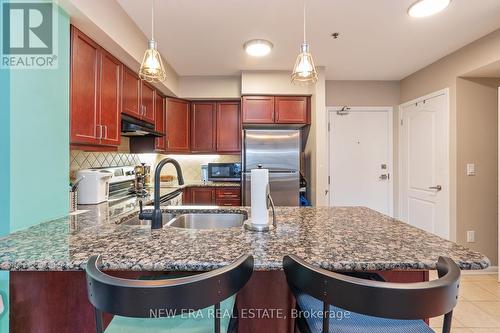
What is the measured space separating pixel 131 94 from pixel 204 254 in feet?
7.26

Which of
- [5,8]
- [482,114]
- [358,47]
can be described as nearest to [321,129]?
[358,47]

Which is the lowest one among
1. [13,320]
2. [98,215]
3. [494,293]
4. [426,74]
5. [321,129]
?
[494,293]

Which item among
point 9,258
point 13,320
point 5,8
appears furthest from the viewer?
point 5,8

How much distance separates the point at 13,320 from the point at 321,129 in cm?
320

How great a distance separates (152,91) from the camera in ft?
10.5

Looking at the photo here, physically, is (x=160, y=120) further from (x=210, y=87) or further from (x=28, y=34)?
(x=28, y=34)

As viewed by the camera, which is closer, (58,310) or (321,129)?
(58,310)

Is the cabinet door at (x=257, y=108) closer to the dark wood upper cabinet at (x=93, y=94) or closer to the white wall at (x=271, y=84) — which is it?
the white wall at (x=271, y=84)

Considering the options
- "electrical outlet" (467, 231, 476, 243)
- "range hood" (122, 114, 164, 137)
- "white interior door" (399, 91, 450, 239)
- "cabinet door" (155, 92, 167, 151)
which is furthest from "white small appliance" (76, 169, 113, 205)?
"electrical outlet" (467, 231, 476, 243)

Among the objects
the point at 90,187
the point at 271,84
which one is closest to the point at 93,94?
the point at 90,187

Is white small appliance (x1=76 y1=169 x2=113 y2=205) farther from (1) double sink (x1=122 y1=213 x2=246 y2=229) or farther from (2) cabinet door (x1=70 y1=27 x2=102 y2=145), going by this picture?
(1) double sink (x1=122 y1=213 x2=246 y2=229)

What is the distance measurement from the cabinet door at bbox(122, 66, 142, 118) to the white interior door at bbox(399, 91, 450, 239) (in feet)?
11.5

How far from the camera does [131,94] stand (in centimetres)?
258

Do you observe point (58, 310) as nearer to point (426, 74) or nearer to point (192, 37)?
point (192, 37)
